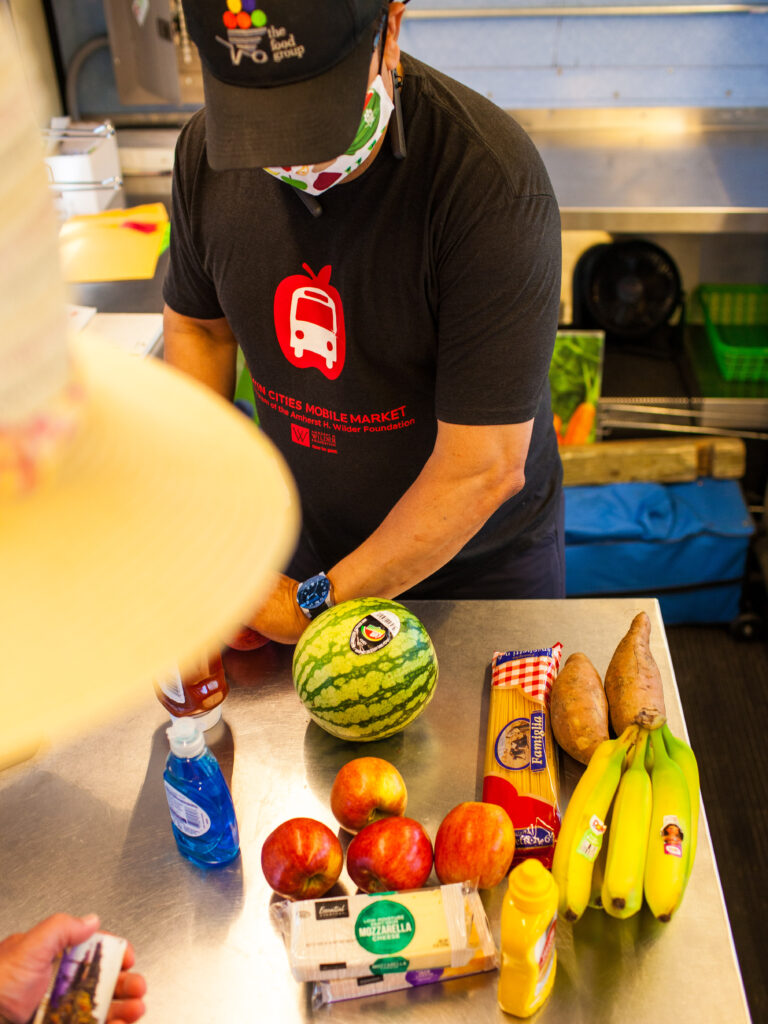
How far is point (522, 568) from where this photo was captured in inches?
76.1

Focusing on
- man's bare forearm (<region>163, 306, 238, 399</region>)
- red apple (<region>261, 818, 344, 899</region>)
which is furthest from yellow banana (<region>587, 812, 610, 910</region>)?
man's bare forearm (<region>163, 306, 238, 399</region>)

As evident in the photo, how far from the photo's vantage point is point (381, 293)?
1585mm

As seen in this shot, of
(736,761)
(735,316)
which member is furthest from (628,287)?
(736,761)

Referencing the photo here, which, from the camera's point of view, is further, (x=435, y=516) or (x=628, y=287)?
(x=628, y=287)

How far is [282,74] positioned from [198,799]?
967 millimetres

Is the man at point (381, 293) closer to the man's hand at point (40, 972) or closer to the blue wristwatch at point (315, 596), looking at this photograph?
the blue wristwatch at point (315, 596)

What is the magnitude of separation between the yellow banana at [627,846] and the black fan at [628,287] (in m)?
2.81

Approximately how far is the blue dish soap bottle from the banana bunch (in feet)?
1.55

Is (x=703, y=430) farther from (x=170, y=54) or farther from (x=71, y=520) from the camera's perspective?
(x=71, y=520)

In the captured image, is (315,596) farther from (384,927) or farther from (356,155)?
(356,155)

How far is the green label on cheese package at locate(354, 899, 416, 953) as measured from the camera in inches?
45.6

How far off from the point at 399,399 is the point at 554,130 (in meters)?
2.58

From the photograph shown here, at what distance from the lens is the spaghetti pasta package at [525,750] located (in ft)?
4.36

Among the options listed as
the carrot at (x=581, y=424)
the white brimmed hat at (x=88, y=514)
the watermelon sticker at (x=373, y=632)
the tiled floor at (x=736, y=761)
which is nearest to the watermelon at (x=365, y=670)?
the watermelon sticker at (x=373, y=632)
